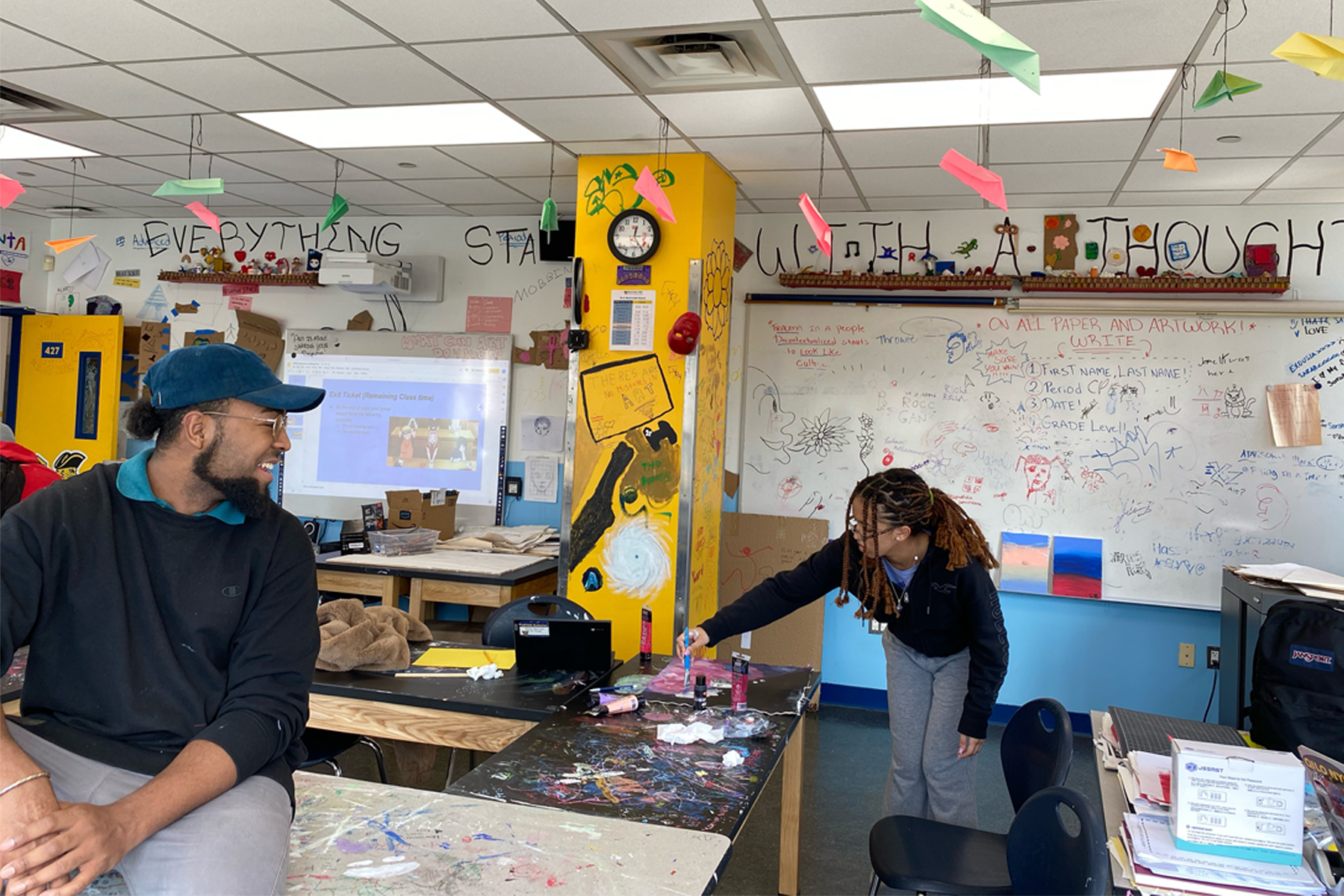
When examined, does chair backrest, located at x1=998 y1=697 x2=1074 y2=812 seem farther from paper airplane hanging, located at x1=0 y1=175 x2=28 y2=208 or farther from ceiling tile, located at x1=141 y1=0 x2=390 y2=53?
paper airplane hanging, located at x1=0 y1=175 x2=28 y2=208

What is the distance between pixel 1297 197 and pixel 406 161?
14.4ft

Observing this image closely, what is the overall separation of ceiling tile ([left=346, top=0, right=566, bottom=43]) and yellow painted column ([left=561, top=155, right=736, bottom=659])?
Result: 4.54 feet

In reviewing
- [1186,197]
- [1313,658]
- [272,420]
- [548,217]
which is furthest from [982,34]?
[1186,197]

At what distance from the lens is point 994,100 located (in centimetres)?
349

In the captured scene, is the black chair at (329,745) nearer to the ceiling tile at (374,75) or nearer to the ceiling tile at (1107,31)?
the ceiling tile at (374,75)

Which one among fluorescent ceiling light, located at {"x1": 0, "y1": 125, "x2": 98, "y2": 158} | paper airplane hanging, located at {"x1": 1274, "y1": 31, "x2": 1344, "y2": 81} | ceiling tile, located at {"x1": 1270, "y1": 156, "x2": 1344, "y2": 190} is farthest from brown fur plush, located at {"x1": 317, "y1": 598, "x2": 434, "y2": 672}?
ceiling tile, located at {"x1": 1270, "y1": 156, "x2": 1344, "y2": 190}

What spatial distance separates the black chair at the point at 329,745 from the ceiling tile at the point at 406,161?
269 centimetres

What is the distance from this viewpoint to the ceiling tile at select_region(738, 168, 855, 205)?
4.58m

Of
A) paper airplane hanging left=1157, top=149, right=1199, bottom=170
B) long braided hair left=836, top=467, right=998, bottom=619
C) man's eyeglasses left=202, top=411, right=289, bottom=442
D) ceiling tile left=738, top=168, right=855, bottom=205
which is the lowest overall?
long braided hair left=836, top=467, right=998, bottom=619

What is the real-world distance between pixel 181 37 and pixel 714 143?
2.10m

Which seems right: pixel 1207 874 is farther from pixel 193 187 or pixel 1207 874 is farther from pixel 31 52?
pixel 31 52

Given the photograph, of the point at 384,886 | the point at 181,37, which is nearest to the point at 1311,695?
the point at 384,886

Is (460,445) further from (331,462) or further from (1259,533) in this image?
(1259,533)

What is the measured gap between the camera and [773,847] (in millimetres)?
3447
